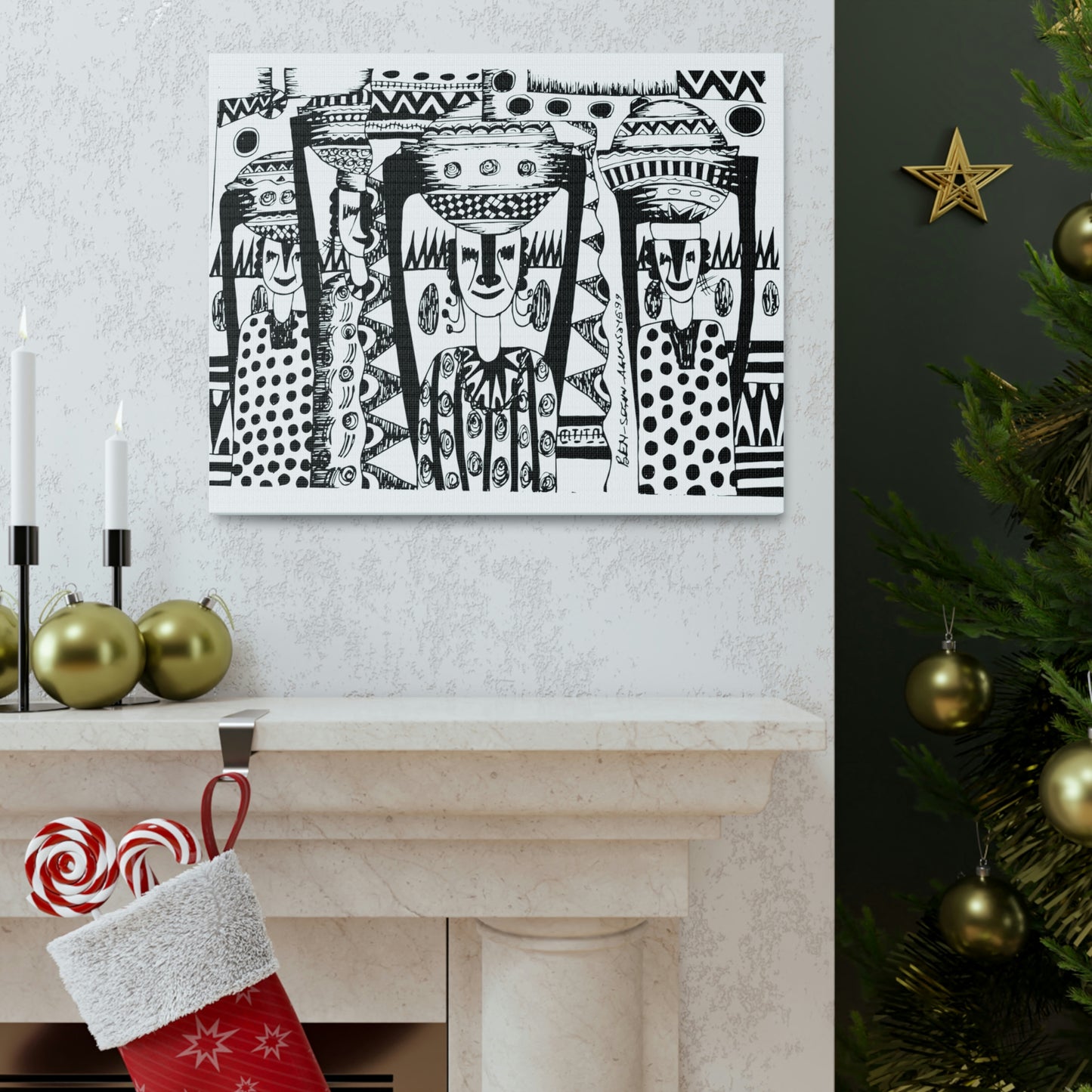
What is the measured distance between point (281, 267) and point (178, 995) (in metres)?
0.75

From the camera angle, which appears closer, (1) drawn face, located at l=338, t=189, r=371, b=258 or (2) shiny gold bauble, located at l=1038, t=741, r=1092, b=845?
(2) shiny gold bauble, located at l=1038, t=741, r=1092, b=845

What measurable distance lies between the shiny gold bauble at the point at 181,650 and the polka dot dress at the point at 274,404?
0.17 metres

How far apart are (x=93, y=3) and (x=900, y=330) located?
3.88 ft

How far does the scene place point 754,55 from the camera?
1049 millimetres

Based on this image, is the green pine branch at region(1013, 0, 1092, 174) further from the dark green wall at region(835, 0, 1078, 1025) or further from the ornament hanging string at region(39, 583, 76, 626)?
the ornament hanging string at region(39, 583, 76, 626)

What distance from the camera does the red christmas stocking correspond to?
0.79 m

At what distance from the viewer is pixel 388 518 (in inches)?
41.9

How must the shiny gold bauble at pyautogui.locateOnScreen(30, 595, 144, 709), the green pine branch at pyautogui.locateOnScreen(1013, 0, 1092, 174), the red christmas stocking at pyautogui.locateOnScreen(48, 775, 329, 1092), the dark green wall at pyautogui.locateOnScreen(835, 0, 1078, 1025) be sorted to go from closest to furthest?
the red christmas stocking at pyautogui.locateOnScreen(48, 775, 329, 1092) → the shiny gold bauble at pyautogui.locateOnScreen(30, 595, 144, 709) → the green pine branch at pyautogui.locateOnScreen(1013, 0, 1092, 174) → the dark green wall at pyautogui.locateOnScreen(835, 0, 1078, 1025)

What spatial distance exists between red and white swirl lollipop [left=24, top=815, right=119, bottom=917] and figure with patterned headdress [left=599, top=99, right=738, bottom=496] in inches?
25.6

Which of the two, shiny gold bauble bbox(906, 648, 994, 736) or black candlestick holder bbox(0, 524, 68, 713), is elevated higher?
black candlestick holder bbox(0, 524, 68, 713)

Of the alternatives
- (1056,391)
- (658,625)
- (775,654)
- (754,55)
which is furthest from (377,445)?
(1056,391)

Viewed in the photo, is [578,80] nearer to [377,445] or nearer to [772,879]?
[377,445]

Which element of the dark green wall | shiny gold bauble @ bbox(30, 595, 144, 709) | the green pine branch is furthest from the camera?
the dark green wall
